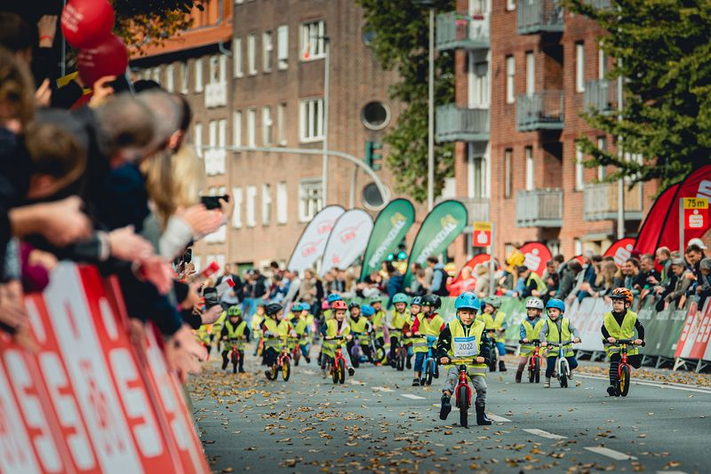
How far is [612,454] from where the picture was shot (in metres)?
14.9

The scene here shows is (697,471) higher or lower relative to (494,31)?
lower

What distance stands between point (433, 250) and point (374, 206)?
40.5 m

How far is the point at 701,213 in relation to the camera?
33750mm

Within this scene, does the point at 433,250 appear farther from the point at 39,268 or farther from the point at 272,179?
the point at 272,179

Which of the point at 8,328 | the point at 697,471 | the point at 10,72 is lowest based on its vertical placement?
the point at 697,471

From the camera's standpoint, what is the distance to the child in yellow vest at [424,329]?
27609mm

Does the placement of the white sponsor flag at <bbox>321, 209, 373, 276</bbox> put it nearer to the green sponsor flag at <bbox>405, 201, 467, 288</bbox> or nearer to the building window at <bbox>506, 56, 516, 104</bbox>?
the green sponsor flag at <bbox>405, 201, 467, 288</bbox>

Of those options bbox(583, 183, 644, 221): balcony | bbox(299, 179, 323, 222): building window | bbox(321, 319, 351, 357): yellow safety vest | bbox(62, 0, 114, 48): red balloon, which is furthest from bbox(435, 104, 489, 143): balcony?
bbox(62, 0, 114, 48): red balloon

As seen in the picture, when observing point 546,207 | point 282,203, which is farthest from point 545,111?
point 282,203

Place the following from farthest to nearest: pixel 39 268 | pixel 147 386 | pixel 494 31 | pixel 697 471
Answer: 1. pixel 494 31
2. pixel 697 471
3. pixel 147 386
4. pixel 39 268

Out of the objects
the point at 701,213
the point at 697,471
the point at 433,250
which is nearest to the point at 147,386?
the point at 697,471

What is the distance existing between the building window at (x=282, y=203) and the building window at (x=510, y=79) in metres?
24.1

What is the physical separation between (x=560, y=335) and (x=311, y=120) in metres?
60.4

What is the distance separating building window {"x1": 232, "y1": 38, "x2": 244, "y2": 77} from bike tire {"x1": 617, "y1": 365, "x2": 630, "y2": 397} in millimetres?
69495
